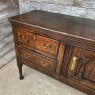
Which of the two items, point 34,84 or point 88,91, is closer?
point 88,91

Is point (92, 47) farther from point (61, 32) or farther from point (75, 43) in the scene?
point (61, 32)

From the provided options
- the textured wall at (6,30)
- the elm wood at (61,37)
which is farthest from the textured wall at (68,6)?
the elm wood at (61,37)

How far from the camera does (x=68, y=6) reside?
1.36 metres

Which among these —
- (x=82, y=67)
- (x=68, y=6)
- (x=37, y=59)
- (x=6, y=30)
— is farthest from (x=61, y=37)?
(x=6, y=30)

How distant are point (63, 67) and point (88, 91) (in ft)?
1.08

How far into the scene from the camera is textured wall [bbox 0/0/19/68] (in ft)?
5.03

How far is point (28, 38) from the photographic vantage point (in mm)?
1126

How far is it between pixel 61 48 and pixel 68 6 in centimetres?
64

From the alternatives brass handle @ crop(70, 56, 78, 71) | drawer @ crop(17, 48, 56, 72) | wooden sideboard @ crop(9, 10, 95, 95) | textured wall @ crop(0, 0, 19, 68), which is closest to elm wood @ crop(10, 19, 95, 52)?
wooden sideboard @ crop(9, 10, 95, 95)

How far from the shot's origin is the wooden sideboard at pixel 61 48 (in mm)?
886

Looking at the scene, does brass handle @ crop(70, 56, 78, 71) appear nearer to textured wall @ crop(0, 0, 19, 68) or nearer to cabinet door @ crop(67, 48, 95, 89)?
cabinet door @ crop(67, 48, 95, 89)

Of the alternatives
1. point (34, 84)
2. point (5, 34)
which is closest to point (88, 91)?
point (34, 84)

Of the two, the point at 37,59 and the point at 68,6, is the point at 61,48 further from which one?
the point at 68,6

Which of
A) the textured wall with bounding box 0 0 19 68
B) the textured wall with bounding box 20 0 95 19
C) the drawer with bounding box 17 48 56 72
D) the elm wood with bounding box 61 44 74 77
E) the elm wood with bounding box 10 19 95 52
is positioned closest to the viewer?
the elm wood with bounding box 10 19 95 52
